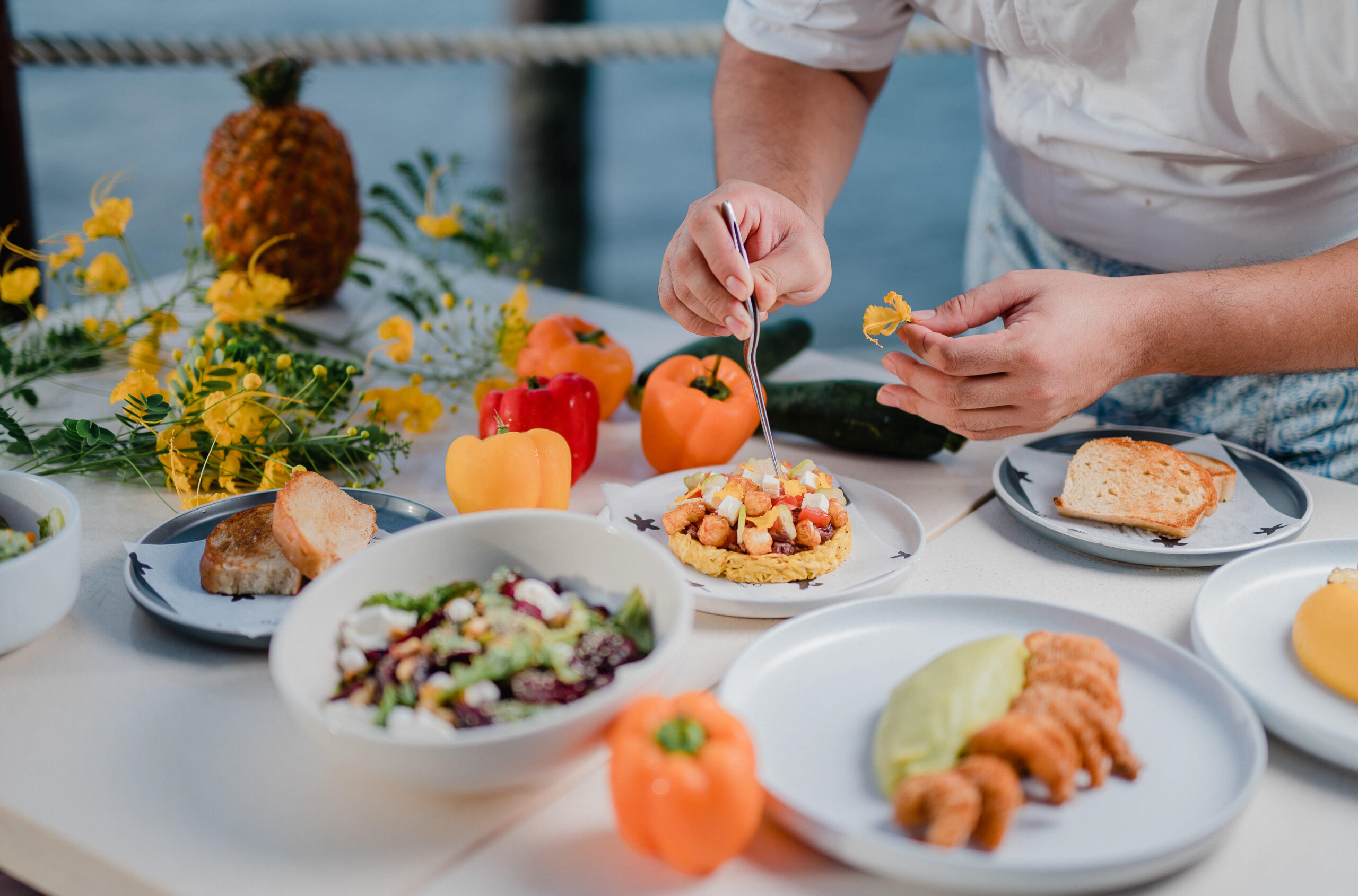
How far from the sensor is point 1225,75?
1.59 m

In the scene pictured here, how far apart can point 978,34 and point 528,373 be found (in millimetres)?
1029

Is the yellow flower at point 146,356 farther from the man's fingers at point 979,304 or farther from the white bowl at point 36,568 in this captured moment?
the man's fingers at point 979,304

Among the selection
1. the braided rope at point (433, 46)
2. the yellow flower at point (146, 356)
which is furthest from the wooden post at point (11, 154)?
the yellow flower at point (146, 356)

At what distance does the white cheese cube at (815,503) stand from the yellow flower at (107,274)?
132 cm

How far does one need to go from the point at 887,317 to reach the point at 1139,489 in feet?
1.43

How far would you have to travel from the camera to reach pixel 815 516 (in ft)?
4.33

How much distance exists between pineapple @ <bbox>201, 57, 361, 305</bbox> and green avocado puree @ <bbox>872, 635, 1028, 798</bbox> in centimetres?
160

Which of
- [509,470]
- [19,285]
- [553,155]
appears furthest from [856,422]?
[553,155]

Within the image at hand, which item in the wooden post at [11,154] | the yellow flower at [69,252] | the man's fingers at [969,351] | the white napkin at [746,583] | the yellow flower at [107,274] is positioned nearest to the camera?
the white napkin at [746,583]

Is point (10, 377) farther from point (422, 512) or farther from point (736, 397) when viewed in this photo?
point (736, 397)

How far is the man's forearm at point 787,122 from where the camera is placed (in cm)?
188

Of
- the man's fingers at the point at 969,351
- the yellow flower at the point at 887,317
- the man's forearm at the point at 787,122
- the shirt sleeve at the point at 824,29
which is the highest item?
the shirt sleeve at the point at 824,29

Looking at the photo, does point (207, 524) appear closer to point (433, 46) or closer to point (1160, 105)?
point (1160, 105)

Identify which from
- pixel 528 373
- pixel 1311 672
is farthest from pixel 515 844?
pixel 528 373
